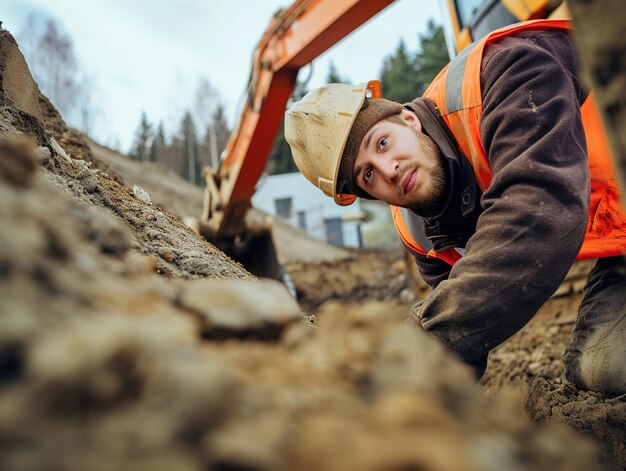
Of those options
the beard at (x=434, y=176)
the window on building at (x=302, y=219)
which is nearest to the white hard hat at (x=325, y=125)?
the beard at (x=434, y=176)

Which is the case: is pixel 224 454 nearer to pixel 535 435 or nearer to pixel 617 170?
pixel 535 435

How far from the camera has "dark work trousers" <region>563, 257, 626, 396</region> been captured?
6.29 ft

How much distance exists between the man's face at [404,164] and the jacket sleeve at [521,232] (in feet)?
1.36

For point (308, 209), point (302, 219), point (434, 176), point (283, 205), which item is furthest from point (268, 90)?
point (283, 205)

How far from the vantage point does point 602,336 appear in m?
2.05

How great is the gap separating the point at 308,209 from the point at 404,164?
19418 mm

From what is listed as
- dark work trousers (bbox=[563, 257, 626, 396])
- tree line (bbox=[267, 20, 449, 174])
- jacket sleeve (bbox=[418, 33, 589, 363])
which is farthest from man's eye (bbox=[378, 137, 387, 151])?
tree line (bbox=[267, 20, 449, 174])

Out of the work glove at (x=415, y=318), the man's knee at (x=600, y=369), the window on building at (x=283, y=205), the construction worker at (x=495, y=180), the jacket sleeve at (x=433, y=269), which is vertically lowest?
the man's knee at (x=600, y=369)

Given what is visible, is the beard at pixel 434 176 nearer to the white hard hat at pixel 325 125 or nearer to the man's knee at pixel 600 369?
the white hard hat at pixel 325 125

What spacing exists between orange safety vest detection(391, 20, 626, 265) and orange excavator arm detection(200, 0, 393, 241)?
1.89 m

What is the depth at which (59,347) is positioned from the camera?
1.62 feet

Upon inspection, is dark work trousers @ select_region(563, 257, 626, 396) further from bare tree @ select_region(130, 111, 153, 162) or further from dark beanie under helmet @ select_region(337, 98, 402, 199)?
bare tree @ select_region(130, 111, 153, 162)

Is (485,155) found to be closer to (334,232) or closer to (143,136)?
(334,232)

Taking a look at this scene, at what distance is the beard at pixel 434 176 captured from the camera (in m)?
1.95
